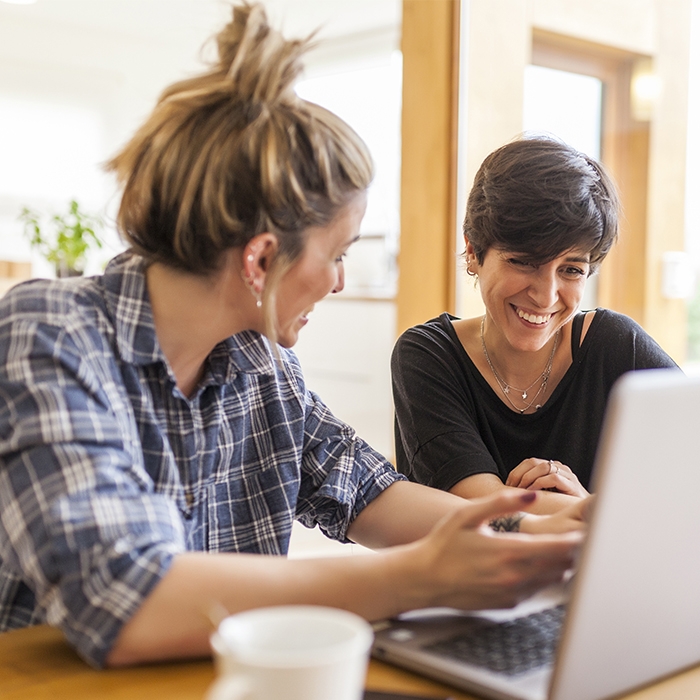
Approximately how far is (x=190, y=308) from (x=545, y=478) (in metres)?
0.60

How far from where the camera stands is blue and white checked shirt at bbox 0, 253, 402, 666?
2.63 feet

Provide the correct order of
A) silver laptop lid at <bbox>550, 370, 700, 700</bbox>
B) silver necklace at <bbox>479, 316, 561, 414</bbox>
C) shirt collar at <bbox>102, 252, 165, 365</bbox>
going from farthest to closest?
Result: 1. silver necklace at <bbox>479, 316, 561, 414</bbox>
2. shirt collar at <bbox>102, 252, 165, 365</bbox>
3. silver laptop lid at <bbox>550, 370, 700, 700</bbox>

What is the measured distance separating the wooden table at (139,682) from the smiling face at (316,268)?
0.42m

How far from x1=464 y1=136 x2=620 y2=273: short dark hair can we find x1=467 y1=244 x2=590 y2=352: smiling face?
0.07ft

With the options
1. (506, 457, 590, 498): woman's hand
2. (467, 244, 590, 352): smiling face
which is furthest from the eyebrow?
(506, 457, 590, 498): woman's hand

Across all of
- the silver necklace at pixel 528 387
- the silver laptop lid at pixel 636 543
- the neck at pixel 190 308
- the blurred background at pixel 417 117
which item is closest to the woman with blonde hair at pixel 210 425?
the neck at pixel 190 308

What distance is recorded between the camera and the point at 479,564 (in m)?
0.83

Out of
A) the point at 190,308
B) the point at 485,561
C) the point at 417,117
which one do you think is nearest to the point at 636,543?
the point at 485,561

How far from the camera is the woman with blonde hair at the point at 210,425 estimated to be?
806mm

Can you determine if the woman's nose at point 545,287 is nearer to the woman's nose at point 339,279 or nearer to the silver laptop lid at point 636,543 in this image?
the woman's nose at point 339,279

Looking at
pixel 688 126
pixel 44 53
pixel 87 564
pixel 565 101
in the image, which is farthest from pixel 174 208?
pixel 44 53

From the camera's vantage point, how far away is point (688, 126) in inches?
152

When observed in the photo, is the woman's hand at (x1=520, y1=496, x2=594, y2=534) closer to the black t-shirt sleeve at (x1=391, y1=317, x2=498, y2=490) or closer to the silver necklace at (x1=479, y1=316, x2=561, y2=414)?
the black t-shirt sleeve at (x1=391, y1=317, x2=498, y2=490)

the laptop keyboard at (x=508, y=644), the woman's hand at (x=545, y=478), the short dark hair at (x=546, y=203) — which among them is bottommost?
the laptop keyboard at (x=508, y=644)
